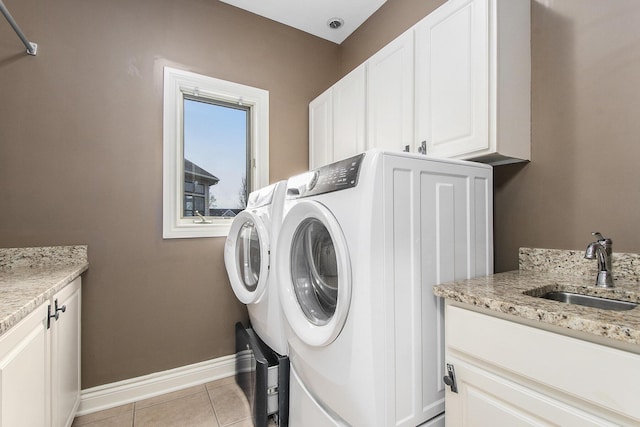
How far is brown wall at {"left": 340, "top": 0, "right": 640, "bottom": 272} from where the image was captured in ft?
3.98

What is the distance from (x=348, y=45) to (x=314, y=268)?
86.1 inches

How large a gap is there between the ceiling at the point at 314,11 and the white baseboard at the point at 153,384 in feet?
8.72

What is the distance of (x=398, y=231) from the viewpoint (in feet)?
3.64

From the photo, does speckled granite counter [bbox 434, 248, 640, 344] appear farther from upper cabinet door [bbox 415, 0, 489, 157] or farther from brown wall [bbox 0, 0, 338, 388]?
brown wall [bbox 0, 0, 338, 388]

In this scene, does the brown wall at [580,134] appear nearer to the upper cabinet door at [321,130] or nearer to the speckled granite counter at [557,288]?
the speckled granite counter at [557,288]

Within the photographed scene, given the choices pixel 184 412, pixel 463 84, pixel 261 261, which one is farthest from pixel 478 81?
pixel 184 412

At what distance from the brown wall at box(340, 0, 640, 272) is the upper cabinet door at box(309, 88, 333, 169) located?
1.19 m

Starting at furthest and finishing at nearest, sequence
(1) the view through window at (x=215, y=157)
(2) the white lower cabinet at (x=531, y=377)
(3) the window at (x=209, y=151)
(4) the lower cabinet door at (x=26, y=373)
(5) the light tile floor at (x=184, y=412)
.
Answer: (1) the view through window at (x=215, y=157)
(3) the window at (x=209, y=151)
(5) the light tile floor at (x=184, y=412)
(4) the lower cabinet door at (x=26, y=373)
(2) the white lower cabinet at (x=531, y=377)

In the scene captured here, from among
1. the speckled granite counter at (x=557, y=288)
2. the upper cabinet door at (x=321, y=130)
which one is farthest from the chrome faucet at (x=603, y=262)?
the upper cabinet door at (x=321, y=130)

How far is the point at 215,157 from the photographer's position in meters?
2.38

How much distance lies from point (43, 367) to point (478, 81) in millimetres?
2080

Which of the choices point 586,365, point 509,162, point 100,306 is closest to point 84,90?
point 100,306

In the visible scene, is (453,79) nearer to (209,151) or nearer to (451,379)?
(451,379)

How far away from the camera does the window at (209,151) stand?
2.15 meters
